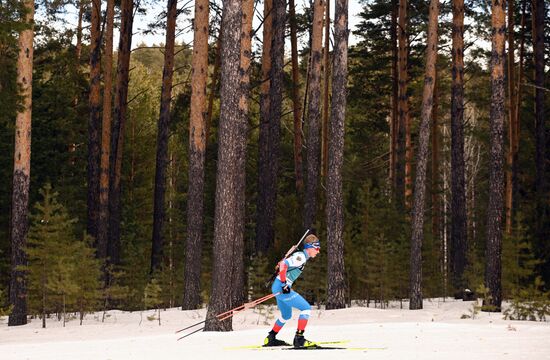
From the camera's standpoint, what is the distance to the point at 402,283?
77.0 feet

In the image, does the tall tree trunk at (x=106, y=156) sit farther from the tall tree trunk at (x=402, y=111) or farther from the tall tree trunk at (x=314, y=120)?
the tall tree trunk at (x=402, y=111)

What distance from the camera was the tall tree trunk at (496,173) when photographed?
60.4ft

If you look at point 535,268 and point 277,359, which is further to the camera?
point 535,268

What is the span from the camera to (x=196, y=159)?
1980 centimetres

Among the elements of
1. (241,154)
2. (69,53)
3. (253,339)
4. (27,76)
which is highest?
(69,53)

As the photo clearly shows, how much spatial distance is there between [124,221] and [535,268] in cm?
2132

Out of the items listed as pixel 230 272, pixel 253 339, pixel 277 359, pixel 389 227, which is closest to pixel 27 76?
pixel 230 272

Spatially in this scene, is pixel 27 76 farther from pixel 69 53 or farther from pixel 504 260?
pixel 69 53

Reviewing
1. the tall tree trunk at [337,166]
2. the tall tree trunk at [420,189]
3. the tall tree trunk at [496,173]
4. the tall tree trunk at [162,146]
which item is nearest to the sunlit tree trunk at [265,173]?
the tall tree trunk at [162,146]

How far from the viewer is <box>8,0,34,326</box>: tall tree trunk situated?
17.2m

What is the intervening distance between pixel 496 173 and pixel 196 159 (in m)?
7.55

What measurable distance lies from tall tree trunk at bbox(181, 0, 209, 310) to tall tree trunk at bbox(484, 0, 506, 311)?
23.9 feet

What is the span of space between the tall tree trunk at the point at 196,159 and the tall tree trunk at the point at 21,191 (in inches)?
164

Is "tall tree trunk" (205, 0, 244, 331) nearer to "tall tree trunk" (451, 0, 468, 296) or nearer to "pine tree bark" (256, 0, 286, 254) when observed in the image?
"pine tree bark" (256, 0, 286, 254)
